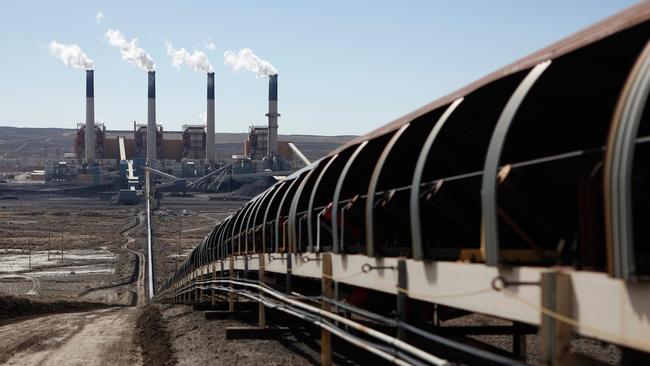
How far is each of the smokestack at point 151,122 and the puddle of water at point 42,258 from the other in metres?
56.1

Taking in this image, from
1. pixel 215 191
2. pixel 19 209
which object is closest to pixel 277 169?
pixel 215 191

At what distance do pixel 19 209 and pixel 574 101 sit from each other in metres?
126

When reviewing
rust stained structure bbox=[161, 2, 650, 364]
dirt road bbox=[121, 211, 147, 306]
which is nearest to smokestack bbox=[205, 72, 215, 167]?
dirt road bbox=[121, 211, 147, 306]

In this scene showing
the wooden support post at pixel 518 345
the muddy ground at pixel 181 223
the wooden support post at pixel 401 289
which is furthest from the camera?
the muddy ground at pixel 181 223

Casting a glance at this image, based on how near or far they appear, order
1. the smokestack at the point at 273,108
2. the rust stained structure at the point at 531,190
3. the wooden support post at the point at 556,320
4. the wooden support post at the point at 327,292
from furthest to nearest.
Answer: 1. the smokestack at the point at 273,108
2. the wooden support post at the point at 327,292
3. the wooden support post at the point at 556,320
4. the rust stained structure at the point at 531,190

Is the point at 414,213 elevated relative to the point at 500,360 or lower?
elevated

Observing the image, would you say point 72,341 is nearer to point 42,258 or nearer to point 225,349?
point 225,349

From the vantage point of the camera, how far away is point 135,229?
10238 centimetres

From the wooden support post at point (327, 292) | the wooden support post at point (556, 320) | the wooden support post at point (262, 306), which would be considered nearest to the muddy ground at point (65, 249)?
the wooden support post at point (262, 306)

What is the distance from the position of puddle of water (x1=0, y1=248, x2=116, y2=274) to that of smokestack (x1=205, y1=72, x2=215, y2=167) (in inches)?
2296

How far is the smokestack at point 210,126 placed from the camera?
140 metres

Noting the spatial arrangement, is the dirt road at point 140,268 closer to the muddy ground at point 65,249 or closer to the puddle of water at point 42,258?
the muddy ground at point 65,249

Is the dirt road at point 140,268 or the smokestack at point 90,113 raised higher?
the smokestack at point 90,113

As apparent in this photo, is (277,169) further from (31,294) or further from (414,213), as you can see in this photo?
(414,213)
